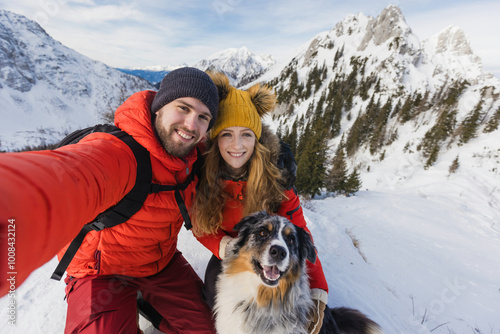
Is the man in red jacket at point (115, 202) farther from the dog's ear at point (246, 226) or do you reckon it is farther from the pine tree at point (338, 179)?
the pine tree at point (338, 179)

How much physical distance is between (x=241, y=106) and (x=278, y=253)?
177 cm

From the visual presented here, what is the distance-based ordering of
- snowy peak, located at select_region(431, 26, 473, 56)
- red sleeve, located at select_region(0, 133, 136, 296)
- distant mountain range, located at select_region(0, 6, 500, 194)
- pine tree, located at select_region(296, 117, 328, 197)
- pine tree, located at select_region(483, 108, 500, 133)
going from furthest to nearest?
1. snowy peak, located at select_region(431, 26, 473, 56)
2. distant mountain range, located at select_region(0, 6, 500, 194)
3. pine tree, located at select_region(483, 108, 500, 133)
4. pine tree, located at select_region(296, 117, 328, 197)
5. red sleeve, located at select_region(0, 133, 136, 296)

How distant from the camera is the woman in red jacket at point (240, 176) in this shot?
2594 mm

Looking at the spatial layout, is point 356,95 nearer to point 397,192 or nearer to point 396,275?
point 397,192

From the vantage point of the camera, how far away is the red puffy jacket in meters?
0.77

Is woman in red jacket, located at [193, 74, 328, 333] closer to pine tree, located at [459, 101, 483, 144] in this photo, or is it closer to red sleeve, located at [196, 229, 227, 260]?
red sleeve, located at [196, 229, 227, 260]

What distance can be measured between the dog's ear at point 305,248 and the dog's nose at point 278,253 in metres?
0.45

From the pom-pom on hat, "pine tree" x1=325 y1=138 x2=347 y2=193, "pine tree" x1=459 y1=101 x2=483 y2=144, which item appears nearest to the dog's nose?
the pom-pom on hat

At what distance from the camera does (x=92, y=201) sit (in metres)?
1.26

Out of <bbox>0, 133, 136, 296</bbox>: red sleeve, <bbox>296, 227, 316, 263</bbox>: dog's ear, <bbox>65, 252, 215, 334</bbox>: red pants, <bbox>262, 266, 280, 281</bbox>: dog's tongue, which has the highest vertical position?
<bbox>0, 133, 136, 296</bbox>: red sleeve

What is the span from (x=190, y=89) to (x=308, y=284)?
2626 mm

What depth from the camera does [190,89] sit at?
2.17m

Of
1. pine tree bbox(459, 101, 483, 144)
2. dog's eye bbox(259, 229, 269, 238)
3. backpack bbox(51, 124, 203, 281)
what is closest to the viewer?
backpack bbox(51, 124, 203, 281)

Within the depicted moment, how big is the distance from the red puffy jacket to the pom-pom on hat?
60cm
